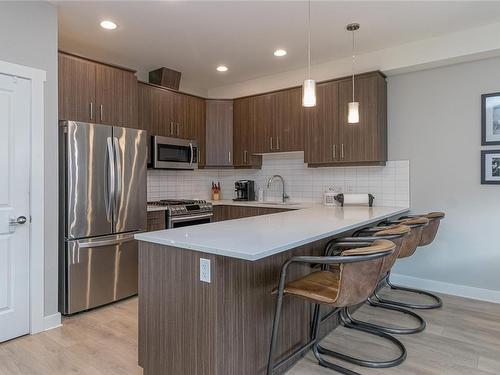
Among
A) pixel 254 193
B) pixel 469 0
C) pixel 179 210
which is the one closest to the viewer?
pixel 469 0

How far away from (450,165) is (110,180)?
3.58 m

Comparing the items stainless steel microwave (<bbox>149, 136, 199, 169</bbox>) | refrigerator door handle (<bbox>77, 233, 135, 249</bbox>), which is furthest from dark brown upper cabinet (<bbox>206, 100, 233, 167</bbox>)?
refrigerator door handle (<bbox>77, 233, 135, 249</bbox>)

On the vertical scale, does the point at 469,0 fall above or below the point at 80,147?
above

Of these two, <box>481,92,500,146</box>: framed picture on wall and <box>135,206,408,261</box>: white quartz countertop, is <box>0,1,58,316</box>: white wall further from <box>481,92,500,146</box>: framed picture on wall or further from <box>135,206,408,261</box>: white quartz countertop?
<box>481,92,500,146</box>: framed picture on wall

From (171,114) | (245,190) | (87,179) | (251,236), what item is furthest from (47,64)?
(245,190)

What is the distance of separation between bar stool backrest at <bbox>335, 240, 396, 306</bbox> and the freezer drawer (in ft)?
7.90

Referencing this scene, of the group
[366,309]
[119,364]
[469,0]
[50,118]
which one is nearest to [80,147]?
[50,118]

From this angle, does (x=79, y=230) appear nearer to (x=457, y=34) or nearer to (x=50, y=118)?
(x=50, y=118)

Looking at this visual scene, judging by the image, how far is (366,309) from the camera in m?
3.24

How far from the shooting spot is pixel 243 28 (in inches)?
131

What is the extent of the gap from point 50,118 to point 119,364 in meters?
2.04

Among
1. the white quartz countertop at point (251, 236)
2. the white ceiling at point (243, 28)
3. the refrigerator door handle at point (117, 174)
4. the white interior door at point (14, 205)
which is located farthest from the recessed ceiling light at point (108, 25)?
the white quartz countertop at point (251, 236)

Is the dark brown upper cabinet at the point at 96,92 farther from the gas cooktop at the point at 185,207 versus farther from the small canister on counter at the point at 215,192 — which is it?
the small canister on counter at the point at 215,192

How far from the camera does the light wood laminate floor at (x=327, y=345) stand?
7.29 feet
